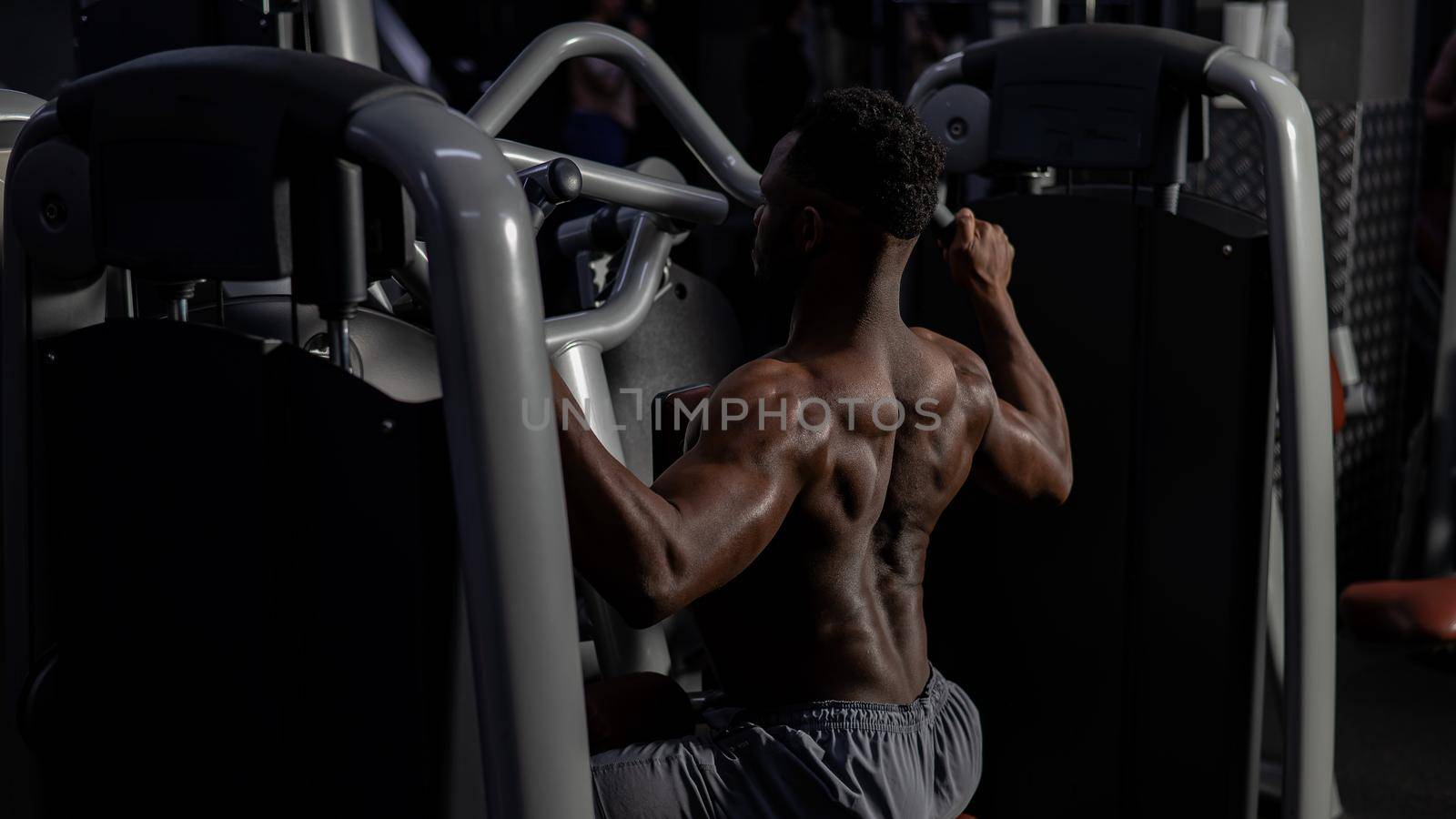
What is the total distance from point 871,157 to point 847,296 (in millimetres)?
140

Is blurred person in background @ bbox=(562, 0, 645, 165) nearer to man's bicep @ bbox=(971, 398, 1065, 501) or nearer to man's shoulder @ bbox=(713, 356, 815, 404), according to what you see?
man's bicep @ bbox=(971, 398, 1065, 501)

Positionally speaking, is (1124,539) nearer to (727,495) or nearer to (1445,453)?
(727,495)

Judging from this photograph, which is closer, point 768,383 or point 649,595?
point 649,595

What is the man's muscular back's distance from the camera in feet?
4.07

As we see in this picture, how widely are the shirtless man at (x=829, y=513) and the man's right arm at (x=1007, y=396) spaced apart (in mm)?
139

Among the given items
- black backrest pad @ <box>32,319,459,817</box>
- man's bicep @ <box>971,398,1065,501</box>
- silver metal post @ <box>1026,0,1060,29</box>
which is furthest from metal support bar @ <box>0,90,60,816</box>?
silver metal post @ <box>1026,0,1060,29</box>

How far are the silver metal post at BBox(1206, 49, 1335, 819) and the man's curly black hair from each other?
1.86 ft

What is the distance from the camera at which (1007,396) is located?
1.59m

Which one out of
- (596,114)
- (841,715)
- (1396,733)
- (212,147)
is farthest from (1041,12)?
(596,114)

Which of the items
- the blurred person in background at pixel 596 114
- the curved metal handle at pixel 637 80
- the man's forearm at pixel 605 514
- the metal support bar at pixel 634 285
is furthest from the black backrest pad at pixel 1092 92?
the blurred person in background at pixel 596 114

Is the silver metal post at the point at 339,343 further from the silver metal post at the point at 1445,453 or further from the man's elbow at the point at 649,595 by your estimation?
the silver metal post at the point at 1445,453

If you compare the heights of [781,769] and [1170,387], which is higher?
[1170,387]

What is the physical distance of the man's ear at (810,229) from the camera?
1.26 meters

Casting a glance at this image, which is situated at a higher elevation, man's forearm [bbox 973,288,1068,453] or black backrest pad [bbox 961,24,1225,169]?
black backrest pad [bbox 961,24,1225,169]
